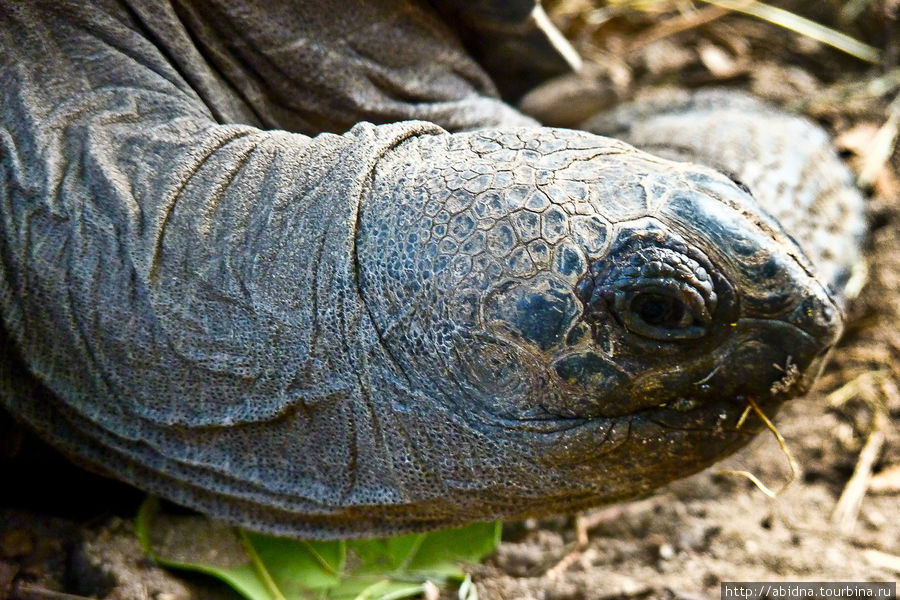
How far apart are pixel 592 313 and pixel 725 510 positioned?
1411mm

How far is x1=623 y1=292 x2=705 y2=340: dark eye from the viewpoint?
1941 mm

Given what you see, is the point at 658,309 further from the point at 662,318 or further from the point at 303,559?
the point at 303,559

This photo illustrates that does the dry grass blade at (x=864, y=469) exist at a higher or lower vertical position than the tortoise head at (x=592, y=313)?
lower

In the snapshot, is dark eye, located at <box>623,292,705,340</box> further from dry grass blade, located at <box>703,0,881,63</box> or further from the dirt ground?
dry grass blade, located at <box>703,0,881,63</box>

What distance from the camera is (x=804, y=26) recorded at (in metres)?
4.59

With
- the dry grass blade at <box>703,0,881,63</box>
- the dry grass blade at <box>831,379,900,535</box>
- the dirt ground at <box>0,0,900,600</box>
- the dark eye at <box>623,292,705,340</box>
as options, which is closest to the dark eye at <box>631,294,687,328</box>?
the dark eye at <box>623,292,705,340</box>

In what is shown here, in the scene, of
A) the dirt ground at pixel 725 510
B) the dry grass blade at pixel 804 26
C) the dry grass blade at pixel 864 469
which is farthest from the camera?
the dry grass blade at pixel 804 26

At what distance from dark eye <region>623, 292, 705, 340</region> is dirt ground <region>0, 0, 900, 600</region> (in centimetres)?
97

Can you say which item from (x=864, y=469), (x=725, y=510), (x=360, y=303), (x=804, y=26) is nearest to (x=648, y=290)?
(x=360, y=303)

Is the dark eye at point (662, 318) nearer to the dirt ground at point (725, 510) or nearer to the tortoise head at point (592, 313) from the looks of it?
the tortoise head at point (592, 313)

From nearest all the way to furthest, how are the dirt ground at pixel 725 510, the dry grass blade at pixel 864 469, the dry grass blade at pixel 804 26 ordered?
1. the dirt ground at pixel 725 510
2. the dry grass blade at pixel 864 469
3. the dry grass blade at pixel 804 26

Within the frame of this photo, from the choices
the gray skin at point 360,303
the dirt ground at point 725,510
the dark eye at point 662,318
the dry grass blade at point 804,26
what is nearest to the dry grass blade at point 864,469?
the dirt ground at point 725,510

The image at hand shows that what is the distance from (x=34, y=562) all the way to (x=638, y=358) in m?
1.63

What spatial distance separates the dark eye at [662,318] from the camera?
194 cm
